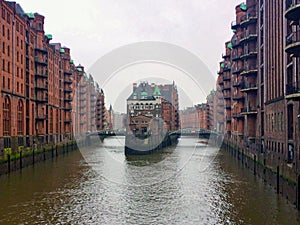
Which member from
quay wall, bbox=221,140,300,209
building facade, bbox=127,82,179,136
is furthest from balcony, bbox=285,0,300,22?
building facade, bbox=127,82,179,136

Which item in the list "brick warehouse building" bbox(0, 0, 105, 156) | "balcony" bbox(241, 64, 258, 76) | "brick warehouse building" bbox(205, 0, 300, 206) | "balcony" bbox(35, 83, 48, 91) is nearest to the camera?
"brick warehouse building" bbox(205, 0, 300, 206)

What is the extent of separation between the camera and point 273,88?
146 feet

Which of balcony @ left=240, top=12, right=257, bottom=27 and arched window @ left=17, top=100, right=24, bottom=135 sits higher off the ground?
balcony @ left=240, top=12, right=257, bottom=27

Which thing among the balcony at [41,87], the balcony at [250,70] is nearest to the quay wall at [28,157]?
the balcony at [41,87]

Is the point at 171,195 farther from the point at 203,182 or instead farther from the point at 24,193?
the point at 24,193

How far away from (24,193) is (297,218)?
21338 millimetres

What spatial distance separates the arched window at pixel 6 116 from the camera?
51.1m

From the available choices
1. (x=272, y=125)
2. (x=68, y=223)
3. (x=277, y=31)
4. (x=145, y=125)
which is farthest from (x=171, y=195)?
(x=145, y=125)

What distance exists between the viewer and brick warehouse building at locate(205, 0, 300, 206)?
28867 millimetres

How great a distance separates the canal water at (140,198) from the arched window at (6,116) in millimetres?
8403

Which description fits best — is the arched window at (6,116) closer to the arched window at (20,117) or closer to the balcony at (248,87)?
the arched window at (20,117)

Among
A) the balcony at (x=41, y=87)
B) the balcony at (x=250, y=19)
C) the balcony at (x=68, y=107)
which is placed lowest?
the balcony at (x=68, y=107)

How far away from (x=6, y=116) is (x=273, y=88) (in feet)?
110

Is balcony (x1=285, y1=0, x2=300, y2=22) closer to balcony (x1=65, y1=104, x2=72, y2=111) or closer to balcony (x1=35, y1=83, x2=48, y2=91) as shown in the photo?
balcony (x1=35, y1=83, x2=48, y2=91)
